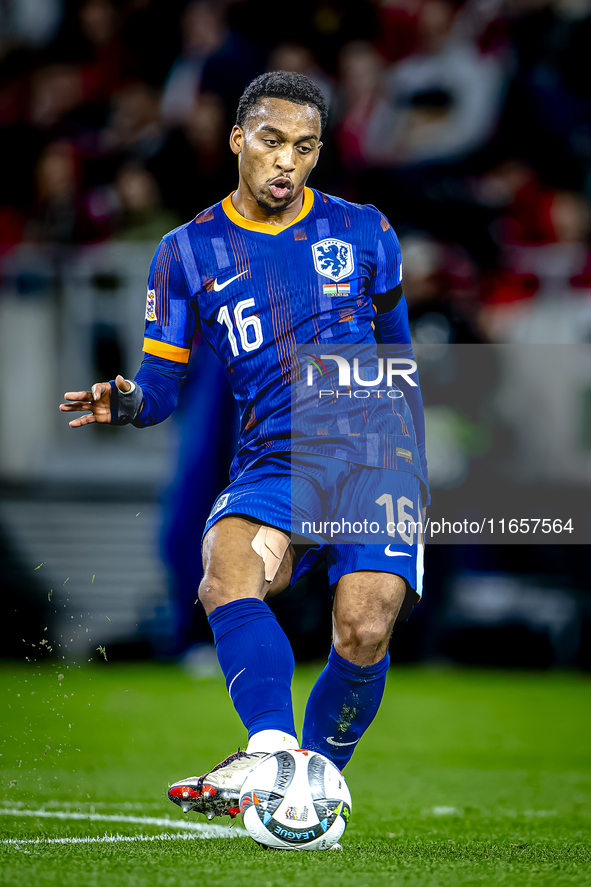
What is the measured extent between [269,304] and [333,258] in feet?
0.84

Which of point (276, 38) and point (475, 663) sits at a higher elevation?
point (276, 38)

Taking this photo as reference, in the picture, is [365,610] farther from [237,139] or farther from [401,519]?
[237,139]

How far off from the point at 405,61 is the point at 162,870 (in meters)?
9.29

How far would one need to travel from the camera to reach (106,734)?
634cm

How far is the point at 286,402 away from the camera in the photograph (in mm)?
3447

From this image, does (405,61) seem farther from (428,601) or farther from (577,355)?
(428,601)

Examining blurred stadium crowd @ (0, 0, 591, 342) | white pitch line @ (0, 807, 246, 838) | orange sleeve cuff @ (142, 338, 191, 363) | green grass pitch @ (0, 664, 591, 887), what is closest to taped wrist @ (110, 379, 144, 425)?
orange sleeve cuff @ (142, 338, 191, 363)

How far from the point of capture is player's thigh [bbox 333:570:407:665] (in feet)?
10.7

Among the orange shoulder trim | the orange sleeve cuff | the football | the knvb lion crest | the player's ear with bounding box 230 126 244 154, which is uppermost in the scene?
the player's ear with bounding box 230 126 244 154

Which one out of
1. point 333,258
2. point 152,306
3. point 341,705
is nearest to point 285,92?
point 333,258

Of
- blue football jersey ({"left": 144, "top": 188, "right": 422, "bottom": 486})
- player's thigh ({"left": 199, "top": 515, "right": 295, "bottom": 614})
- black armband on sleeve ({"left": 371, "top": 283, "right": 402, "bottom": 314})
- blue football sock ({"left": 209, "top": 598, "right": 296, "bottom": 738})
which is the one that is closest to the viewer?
blue football sock ({"left": 209, "top": 598, "right": 296, "bottom": 738})

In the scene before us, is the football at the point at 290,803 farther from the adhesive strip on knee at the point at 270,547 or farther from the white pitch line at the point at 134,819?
the white pitch line at the point at 134,819

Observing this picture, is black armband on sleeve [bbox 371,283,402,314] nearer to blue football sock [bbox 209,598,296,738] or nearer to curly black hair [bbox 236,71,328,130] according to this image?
curly black hair [bbox 236,71,328,130]

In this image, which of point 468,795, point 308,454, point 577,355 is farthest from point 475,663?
point 308,454
